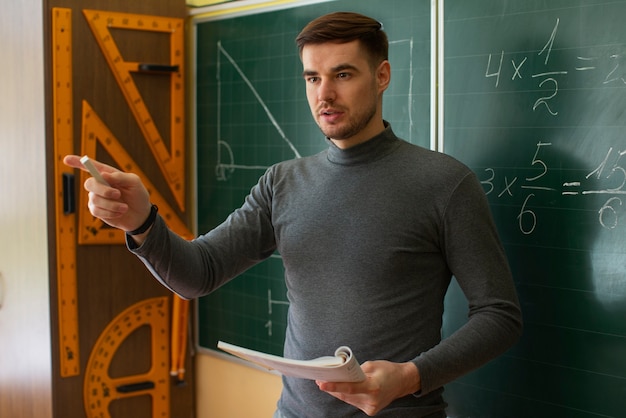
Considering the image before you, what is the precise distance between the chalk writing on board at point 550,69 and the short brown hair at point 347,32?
13.2 inches

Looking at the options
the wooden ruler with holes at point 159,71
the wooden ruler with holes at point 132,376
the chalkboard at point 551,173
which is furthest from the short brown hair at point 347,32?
the wooden ruler with holes at point 132,376

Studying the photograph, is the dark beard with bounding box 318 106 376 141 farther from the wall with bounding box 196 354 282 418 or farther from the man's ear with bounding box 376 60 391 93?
the wall with bounding box 196 354 282 418

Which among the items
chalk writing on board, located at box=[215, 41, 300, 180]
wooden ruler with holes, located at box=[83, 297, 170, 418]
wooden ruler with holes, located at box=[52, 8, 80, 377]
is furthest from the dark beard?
wooden ruler with holes, located at box=[83, 297, 170, 418]

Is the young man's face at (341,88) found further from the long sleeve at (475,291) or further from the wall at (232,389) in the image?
the wall at (232,389)

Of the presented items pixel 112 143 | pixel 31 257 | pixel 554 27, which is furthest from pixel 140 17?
pixel 554 27

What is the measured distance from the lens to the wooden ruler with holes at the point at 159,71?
9.02 ft

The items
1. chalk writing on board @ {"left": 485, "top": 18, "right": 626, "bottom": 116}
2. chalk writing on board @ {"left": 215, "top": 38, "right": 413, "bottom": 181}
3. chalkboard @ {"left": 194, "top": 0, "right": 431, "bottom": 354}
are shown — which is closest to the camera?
chalk writing on board @ {"left": 485, "top": 18, "right": 626, "bottom": 116}

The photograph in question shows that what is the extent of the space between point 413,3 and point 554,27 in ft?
1.53

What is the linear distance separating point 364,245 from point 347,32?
47 centimetres

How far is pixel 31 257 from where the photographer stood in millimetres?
2861

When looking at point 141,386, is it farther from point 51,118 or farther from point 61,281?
point 51,118

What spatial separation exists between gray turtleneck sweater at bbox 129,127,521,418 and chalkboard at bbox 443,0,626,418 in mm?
267

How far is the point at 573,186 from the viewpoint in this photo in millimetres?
1763

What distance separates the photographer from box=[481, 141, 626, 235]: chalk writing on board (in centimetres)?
168
